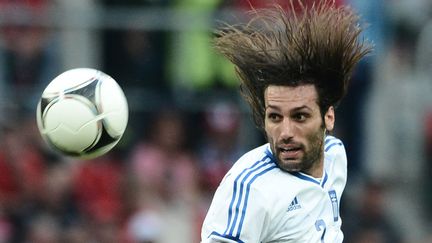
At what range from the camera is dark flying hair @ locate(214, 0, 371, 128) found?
256 inches

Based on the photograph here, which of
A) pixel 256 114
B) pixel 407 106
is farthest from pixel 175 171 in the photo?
pixel 256 114

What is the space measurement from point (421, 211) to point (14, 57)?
433 cm

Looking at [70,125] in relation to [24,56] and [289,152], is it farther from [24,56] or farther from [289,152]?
[24,56]

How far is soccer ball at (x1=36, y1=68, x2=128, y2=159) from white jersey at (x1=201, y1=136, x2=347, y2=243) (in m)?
0.93

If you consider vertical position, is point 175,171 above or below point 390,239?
above

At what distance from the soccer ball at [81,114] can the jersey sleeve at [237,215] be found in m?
1.10

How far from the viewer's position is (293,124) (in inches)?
249

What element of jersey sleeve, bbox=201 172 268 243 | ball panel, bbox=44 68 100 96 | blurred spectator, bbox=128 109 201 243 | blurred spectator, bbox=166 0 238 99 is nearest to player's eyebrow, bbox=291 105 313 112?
jersey sleeve, bbox=201 172 268 243

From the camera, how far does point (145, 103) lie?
38.8ft

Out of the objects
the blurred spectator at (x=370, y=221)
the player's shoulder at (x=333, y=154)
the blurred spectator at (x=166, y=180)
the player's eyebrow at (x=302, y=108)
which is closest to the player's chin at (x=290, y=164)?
the player's eyebrow at (x=302, y=108)

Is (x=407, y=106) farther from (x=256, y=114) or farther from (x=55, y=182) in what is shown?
(x=256, y=114)

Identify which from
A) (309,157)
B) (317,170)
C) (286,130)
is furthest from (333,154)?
(286,130)

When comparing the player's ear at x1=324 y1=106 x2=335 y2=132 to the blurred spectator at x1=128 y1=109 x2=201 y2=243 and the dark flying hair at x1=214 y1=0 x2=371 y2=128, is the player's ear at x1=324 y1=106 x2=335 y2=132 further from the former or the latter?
the blurred spectator at x1=128 y1=109 x2=201 y2=243

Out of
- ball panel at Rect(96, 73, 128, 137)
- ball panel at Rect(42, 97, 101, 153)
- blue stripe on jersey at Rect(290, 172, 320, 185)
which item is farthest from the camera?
ball panel at Rect(96, 73, 128, 137)
